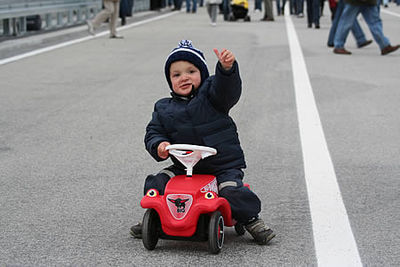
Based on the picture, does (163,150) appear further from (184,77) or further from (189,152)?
(184,77)

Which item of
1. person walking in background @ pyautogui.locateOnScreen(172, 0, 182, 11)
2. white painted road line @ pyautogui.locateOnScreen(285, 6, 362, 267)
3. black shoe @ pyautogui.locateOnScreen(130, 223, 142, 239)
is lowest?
person walking in background @ pyautogui.locateOnScreen(172, 0, 182, 11)

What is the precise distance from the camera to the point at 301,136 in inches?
302

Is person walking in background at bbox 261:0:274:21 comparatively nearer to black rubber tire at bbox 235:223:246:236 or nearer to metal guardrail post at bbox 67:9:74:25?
metal guardrail post at bbox 67:9:74:25

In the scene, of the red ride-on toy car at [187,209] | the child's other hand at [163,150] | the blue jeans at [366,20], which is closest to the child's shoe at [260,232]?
the red ride-on toy car at [187,209]

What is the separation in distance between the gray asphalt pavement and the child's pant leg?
16 cm

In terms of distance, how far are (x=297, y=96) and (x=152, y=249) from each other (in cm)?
606

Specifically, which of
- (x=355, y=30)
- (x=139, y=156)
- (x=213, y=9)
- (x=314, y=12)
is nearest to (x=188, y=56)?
(x=139, y=156)

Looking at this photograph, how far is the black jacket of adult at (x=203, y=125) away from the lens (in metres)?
4.50

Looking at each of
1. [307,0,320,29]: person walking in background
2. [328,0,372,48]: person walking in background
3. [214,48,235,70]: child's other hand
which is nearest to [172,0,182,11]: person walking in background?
[307,0,320,29]: person walking in background

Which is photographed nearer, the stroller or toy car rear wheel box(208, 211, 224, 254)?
toy car rear wheel box(208, 211, 224, 254)

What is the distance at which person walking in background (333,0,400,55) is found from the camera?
15305mm

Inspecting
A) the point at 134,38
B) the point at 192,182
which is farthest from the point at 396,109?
the point at 134,38

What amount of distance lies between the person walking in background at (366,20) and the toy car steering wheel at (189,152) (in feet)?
37.6

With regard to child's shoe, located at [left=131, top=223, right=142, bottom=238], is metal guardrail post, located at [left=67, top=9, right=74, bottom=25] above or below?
below
